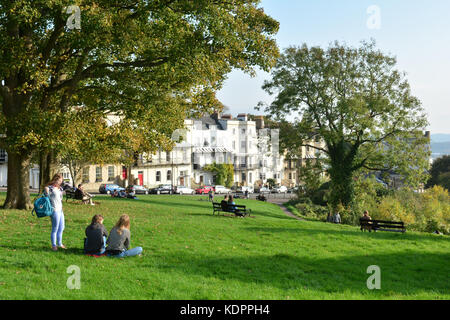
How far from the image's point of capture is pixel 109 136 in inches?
886

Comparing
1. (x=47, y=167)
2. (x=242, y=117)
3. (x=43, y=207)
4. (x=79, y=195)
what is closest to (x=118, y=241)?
(x=43, y=207)

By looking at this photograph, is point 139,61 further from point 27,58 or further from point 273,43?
point 273,43

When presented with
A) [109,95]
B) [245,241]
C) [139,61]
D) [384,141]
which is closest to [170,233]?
[245,241]

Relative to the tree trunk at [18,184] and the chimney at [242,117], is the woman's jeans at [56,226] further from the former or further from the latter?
the chimney at [242,117]

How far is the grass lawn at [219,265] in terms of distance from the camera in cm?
922

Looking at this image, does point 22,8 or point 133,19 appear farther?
point 133,19

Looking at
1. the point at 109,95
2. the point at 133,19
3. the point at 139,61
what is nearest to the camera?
the point at 133,19

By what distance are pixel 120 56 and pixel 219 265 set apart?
14.1m

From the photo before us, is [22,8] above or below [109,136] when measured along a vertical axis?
above

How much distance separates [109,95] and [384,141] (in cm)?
2551

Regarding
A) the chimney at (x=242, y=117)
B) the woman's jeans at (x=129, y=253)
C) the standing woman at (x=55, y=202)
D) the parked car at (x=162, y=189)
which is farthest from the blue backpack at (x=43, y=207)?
the chimney at (x=242, y=117)

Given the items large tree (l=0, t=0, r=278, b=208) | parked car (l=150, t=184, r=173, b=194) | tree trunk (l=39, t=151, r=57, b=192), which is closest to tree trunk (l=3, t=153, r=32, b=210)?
large tree (l=0, t=0, r=278, b=208)

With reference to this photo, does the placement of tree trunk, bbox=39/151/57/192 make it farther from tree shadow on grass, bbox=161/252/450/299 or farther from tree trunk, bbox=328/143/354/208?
tree trunk, bbox=328/143/354/208

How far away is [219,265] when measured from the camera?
463 inches
